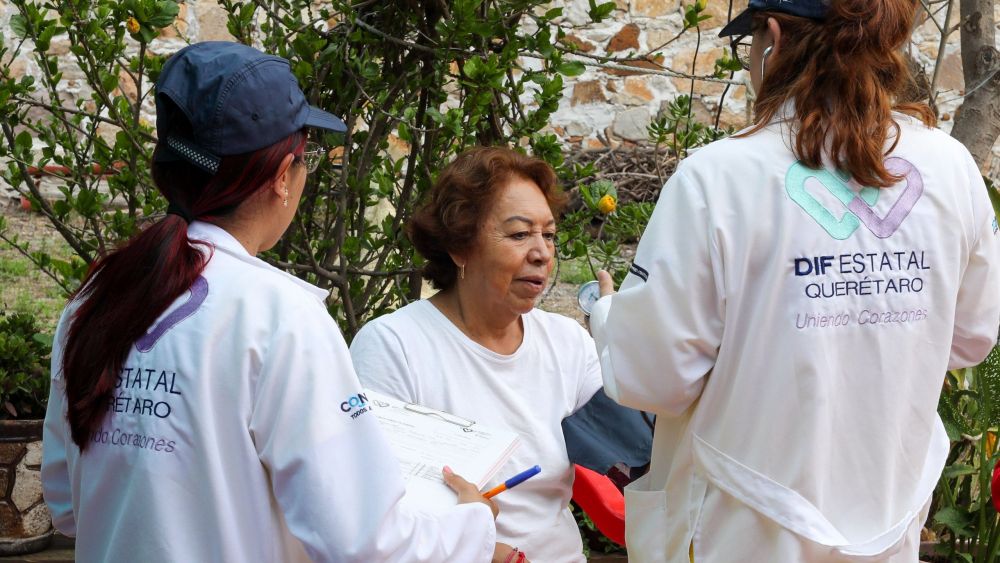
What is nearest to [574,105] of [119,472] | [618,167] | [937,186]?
[618,167]

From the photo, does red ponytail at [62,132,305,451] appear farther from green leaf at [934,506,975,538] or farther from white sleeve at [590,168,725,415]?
green leaf at [934,506,975,538]

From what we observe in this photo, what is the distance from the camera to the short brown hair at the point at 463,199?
9.47 feet

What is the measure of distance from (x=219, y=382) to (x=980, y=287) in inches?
53.0

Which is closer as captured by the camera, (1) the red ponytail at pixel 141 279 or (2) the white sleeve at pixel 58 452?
(1) the red ponytail at pixel 141 279

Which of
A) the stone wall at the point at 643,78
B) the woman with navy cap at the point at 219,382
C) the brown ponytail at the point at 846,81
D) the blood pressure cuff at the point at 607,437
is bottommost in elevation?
the blood pressure cuff at the point at 607,437

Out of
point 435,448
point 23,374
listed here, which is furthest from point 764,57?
point 23,374

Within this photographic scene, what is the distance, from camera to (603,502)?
2.47 m

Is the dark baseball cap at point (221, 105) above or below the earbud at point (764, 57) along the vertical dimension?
below

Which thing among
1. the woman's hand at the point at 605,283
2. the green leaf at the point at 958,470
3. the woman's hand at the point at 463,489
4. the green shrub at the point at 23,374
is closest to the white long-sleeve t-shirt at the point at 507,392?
the woman's hand at the point at 605,283

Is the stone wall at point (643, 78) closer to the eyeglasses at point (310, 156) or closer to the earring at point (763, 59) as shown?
the earring at point (763, 59)

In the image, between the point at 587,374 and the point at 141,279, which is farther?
the point at 587,374

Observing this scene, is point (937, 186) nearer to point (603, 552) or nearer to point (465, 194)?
point (465, 194)

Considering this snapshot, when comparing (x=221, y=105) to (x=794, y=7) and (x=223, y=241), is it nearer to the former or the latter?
(x=223, y=241)

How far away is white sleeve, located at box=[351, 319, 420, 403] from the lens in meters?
2.59
